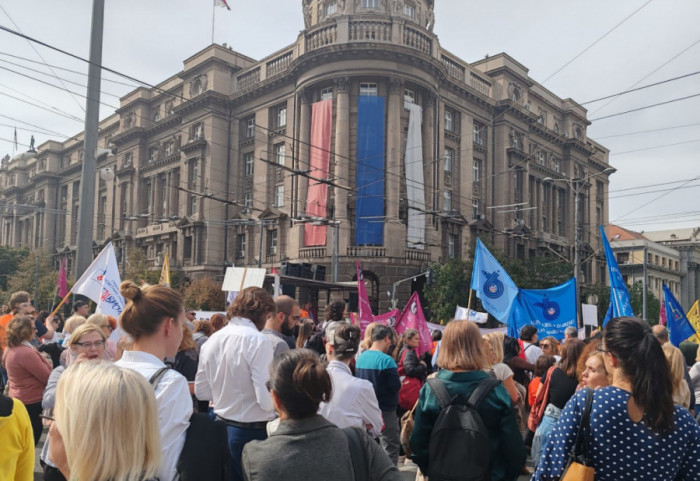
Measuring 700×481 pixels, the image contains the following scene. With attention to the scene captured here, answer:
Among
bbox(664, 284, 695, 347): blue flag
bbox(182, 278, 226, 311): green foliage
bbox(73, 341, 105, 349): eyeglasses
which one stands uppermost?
bbox(73, 341, 105, 349): eyeglasses

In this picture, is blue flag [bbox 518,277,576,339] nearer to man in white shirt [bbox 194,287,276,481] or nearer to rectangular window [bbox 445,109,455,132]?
man in white shirt [bbox 194,287,276,481]

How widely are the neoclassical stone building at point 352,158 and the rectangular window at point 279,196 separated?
17cm

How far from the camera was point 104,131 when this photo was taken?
62.3 m

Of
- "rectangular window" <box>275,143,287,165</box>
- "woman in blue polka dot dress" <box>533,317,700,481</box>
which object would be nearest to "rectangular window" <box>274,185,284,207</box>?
"rectangular window" <box>275,143,287,165</box>

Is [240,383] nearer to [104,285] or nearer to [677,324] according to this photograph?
[104,285]

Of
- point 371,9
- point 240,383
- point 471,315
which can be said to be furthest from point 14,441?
point 371,9

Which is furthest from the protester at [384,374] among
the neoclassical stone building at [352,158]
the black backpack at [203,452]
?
the neoclassical stone building at [352,158]

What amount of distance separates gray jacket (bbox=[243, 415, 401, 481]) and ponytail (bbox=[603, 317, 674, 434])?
1.36m

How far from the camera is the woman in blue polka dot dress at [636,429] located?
296 centimetres

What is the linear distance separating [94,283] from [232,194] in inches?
1348

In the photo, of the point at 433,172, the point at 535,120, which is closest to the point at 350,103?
the point at 433,172

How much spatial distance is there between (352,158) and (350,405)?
30.4 meters

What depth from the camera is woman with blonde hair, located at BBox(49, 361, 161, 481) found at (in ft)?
7.23

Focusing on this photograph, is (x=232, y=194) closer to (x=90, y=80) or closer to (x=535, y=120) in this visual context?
(x=535, y=120)
